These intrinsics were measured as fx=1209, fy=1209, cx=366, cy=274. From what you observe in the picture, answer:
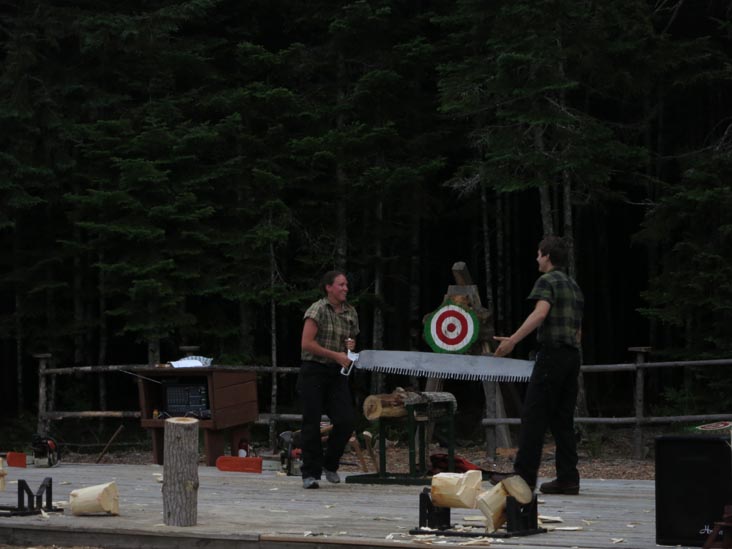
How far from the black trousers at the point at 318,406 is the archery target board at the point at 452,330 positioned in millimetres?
1516

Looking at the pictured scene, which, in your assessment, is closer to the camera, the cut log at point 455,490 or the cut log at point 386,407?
the cut log at point 455,490

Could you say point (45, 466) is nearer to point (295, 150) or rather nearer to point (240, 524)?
point (240, 524)

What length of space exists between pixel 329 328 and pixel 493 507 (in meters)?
3.02

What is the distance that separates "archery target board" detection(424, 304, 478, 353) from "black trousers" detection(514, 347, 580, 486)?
244 cm

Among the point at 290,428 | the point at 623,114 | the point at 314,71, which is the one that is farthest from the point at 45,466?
the point at 623,114

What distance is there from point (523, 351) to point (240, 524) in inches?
783

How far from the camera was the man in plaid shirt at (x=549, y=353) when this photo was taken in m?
7.21

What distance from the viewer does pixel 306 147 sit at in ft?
62.0

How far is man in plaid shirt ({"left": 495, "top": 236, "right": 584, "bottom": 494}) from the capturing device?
284 inches

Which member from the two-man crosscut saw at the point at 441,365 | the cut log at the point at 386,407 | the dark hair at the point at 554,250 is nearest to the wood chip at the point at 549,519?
the dark hair at the point at 554,250

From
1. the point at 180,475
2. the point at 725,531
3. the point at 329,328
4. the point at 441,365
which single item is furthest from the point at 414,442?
the point at 725,531

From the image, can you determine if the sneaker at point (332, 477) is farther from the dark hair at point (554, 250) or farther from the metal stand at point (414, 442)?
the dark hair at point (554, 250)

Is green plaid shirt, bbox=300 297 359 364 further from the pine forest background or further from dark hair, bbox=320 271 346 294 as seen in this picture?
the pine forest background

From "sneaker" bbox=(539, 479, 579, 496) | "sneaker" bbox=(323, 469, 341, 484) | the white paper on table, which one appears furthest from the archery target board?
the white paper on table
